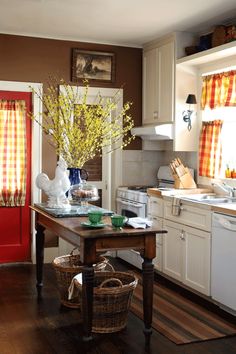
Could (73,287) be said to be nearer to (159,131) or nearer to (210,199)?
(210,199)

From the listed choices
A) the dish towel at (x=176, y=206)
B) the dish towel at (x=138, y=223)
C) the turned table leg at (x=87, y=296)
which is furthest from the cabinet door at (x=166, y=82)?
the turned table leg at (x=87, y=296)

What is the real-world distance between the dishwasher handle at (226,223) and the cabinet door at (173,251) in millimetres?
677

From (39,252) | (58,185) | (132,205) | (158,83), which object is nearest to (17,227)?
(39,252)

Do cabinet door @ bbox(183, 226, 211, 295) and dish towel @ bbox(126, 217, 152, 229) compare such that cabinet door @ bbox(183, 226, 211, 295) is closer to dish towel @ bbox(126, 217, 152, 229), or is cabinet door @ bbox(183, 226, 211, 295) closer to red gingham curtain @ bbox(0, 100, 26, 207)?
dish towel @ bbox(126, 217, 152, 229)

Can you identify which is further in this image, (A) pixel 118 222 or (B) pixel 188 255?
(B) pixel 188 255

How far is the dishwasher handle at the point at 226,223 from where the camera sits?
4.03 metres

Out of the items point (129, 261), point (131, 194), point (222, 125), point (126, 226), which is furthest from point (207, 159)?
point (126, 226)

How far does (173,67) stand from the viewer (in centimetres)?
560

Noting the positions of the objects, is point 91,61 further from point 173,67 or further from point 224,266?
point 224,266

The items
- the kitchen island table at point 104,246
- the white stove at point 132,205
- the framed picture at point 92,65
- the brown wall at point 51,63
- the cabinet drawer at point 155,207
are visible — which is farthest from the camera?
the framed picture at point 92,65

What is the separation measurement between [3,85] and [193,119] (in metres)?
2.17

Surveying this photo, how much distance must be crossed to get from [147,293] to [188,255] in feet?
3.90

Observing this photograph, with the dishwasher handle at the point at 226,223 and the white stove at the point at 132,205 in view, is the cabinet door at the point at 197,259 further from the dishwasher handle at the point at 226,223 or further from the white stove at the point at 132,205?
the white stove at the point at 132,205

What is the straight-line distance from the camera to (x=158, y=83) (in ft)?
19.4
